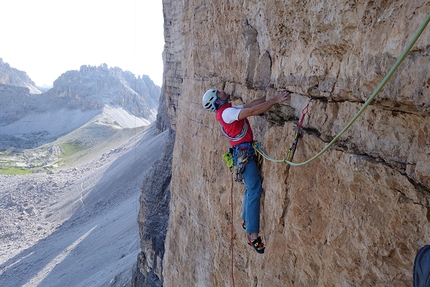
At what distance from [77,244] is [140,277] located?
55.5 feet

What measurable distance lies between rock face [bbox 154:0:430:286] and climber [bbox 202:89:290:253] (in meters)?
0.19

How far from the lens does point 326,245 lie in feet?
11.9

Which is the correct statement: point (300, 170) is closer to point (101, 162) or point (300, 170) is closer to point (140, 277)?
point (140, 277)

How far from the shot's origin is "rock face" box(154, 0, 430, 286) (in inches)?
105

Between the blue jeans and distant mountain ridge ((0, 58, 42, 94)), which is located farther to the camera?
distant mountain ridge ((0, 58, 42, 94))

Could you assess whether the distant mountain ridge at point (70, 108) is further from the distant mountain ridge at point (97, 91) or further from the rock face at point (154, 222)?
the rock face at point (154, 222)

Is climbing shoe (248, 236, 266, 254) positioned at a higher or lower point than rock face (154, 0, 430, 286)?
lower

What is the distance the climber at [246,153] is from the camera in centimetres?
494

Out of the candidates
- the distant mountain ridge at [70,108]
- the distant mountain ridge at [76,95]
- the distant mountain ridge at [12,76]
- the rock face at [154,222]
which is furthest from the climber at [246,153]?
the distant mountain ridge at [12,76]

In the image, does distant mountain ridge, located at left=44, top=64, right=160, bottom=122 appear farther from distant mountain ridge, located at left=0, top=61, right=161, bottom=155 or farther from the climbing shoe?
the climbing shoe

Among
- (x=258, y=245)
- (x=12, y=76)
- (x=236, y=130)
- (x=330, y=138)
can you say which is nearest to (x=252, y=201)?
(x=258, y=245)

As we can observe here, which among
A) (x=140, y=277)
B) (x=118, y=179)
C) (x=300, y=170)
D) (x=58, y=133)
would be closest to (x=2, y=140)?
(x=58, y=133)

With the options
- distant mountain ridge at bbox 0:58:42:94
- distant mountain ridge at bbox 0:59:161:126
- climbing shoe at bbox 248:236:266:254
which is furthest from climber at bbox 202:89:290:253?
distant mountain ridge at bbox 0:58:42:94

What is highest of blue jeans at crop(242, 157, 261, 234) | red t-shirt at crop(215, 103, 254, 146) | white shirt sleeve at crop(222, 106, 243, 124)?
white shirt sleeve at crop(222, 106, 243, 124)
